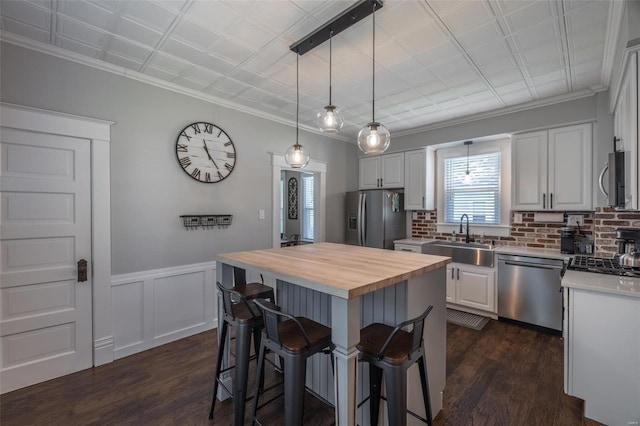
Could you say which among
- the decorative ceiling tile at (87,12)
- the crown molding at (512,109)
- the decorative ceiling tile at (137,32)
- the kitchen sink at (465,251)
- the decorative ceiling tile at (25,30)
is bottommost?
the kitchen sink at (465,251)

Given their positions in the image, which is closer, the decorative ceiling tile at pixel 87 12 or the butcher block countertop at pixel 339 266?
the butcher block countertop at pixel 339 266

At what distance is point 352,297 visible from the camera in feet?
3.96

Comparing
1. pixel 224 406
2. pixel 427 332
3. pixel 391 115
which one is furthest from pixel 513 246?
pixel 224 406

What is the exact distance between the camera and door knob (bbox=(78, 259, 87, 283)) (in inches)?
98.0

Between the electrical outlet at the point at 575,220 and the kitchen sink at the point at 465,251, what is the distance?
85 centimetres

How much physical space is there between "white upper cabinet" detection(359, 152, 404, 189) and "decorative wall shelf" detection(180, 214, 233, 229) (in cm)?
253

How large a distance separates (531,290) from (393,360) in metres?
2.80

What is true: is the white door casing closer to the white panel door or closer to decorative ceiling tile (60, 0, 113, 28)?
the white panel door

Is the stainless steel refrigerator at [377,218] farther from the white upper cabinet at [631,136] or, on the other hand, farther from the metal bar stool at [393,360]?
the metal bar stool at [393,360]

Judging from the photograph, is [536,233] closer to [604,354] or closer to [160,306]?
[604,354]

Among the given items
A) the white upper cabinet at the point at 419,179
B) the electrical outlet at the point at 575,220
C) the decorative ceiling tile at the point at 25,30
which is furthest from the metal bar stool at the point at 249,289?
the electrical outlet at the point at 575,220

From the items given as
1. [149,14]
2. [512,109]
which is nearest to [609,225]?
[512,109]

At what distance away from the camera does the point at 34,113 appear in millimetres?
2260

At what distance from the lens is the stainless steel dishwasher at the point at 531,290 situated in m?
3.11
